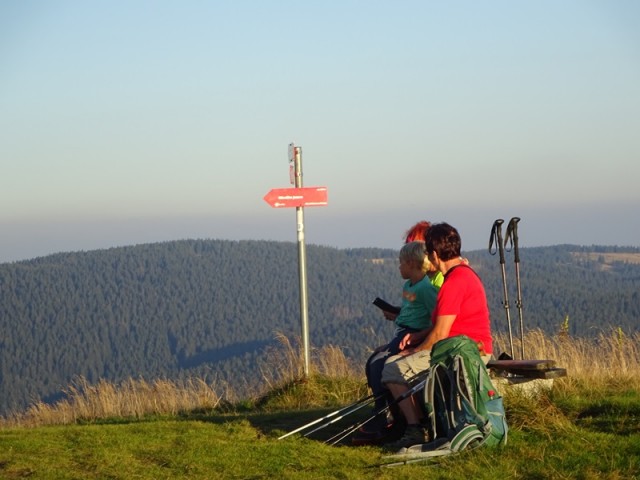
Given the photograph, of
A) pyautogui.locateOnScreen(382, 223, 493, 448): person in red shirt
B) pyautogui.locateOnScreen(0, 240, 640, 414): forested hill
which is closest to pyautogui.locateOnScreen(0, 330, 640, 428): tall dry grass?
pyautogui.locateOnScreen(382, 223, 493, 448): person in red shirt

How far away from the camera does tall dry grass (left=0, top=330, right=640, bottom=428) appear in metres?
12.8

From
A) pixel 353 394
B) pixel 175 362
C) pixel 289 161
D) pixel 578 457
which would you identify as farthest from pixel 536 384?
pixel 175 362

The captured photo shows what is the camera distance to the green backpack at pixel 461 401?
7.57 meters

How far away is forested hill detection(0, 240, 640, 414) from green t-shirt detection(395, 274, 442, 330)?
225 ft

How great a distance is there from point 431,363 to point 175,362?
87.2 meters

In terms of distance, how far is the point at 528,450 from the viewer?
7457 mm

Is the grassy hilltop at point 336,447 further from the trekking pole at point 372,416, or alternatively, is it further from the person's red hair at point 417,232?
the person's red hair at point 417,232

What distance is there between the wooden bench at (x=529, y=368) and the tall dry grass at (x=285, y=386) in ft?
11.4

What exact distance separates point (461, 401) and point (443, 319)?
2.06 feet

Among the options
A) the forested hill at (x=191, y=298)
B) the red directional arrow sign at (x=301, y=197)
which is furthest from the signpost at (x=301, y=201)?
the forested hill at (x=191, y=298)

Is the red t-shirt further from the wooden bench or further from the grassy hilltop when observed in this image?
the grassy hilltop

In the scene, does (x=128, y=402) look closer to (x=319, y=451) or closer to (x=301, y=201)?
(x=301, y=201)

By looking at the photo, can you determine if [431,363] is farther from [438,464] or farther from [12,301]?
[12,301]

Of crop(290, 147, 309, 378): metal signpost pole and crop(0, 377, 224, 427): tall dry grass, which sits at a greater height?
crop(290, 147, 309, 378): metal signpost pole
